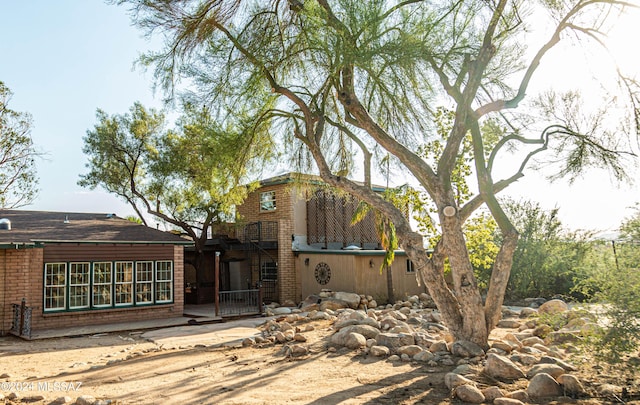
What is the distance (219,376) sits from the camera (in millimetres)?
7312

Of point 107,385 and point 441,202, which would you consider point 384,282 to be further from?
point 107,385

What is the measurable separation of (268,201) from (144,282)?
7173mm

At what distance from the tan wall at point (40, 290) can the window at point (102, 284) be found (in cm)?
23

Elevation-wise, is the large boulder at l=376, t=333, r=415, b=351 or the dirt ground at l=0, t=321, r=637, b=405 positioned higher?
the large boulder at l=376, t=333, r=415, b=351

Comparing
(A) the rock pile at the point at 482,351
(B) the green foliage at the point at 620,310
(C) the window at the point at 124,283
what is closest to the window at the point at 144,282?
(C) the window at the point at 124,283

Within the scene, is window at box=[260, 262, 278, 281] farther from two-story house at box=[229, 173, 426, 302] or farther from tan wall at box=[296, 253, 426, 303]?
tan wall at box=[296, 253, 426, 303]

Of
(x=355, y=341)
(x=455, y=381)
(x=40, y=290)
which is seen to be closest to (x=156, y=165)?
(x=40, y=290)

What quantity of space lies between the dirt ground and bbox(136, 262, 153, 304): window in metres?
4.56

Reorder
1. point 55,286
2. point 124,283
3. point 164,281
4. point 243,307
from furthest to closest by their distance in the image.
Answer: point 243,307 < point 164,281 < point 124,283 < point 55,286

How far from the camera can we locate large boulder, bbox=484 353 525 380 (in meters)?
6.33

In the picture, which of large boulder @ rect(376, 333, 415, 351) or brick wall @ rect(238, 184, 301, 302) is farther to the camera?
brick wall @ rect(238, 184, 301, 302)

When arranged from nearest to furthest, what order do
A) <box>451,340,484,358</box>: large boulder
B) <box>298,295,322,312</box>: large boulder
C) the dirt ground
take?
the dirt ground → <box>451,340,484,358</box>: large boulder → <box>298,295,322,312</box>: large boulder

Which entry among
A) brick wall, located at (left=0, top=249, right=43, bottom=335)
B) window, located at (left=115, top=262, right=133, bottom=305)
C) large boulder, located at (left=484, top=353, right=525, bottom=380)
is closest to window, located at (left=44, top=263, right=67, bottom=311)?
brick wall, located at (left=0, top=249, right=43, bottom=335)

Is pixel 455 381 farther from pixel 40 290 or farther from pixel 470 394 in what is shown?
pixel 40 290
